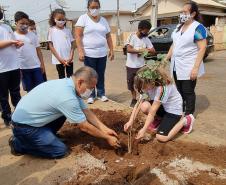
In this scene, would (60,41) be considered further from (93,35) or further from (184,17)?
(184,17)

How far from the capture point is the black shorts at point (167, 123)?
13.3 feet

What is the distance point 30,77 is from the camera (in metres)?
5.32

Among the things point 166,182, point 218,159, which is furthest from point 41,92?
point 218,159

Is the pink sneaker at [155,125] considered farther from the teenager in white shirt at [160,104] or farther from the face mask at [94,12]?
the face mask at [94,12]

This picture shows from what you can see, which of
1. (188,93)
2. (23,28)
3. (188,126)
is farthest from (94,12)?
(188,126)

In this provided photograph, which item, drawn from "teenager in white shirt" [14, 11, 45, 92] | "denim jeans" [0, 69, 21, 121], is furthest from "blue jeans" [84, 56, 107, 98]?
"denim jeans" [0, 69, 21, 121]

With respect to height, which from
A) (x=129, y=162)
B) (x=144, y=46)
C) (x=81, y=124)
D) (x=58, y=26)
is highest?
(x=58, y=26)

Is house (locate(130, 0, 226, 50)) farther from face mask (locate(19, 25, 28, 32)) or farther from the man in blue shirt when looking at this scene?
the man in blue shirt

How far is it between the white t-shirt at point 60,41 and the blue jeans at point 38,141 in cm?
233

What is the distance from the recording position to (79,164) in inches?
136

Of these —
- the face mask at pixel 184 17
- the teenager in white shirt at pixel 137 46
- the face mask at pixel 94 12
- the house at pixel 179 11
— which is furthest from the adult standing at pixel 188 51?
the house at pixel 179 11

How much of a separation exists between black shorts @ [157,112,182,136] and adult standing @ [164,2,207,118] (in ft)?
2.11

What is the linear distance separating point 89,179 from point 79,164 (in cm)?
38

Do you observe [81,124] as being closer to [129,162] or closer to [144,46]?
[129,162]
